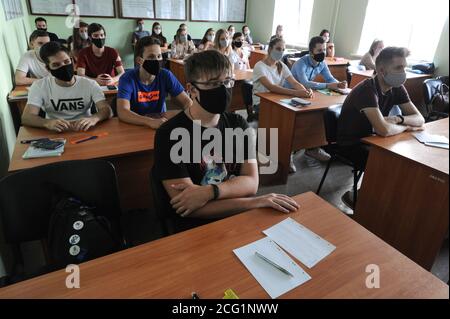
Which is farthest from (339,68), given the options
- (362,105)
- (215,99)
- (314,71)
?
(215,99)

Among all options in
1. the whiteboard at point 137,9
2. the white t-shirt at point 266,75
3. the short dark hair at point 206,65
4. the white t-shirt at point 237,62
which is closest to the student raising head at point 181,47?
the white t-shirt at point 237,62

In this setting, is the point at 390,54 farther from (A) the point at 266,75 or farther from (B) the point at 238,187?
(B) the point at 238,187

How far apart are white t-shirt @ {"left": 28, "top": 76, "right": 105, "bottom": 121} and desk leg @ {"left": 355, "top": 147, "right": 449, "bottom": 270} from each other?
2.03m

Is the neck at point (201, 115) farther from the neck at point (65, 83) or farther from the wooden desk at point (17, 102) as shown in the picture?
the wooden desk at point (17, 102)

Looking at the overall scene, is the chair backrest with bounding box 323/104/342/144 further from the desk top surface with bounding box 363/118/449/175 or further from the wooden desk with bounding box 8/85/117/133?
the wooden desk with bounding box 8/85/117/133

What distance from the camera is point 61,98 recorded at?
2.19 metres

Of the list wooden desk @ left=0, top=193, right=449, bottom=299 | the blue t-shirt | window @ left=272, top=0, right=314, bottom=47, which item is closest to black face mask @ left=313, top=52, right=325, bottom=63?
the blue t-shirt

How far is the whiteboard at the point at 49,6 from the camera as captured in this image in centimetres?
644

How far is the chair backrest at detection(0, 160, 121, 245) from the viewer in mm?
1239

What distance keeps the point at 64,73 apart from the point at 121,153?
86 cm

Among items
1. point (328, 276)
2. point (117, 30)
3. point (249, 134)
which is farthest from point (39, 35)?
point (117, 30)

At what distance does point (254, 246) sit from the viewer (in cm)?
100
